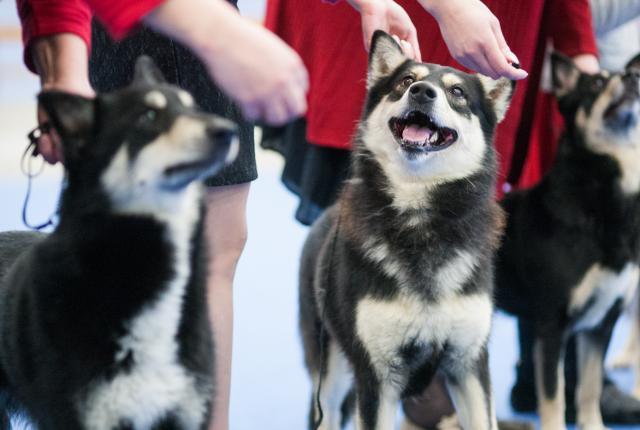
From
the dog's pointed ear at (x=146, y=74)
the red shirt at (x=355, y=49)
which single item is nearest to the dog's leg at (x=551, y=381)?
the red shirt at (x=355, y=49)

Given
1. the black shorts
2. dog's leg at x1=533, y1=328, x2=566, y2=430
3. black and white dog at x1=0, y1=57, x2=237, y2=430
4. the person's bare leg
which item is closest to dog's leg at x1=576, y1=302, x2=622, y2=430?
dog's leg at x1=533, y1=328, x2=566, y2=430

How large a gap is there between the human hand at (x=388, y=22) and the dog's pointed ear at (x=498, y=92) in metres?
0.18

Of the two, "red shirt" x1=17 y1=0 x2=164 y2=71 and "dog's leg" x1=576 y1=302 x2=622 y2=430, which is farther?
"dog's leg" x1=576 y1=302 x2=622 y2=430

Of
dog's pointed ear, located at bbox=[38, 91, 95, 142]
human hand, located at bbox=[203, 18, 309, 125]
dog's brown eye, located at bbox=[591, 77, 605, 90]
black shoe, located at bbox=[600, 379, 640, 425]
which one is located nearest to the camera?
human hand, located at bbox=[203, 18, 309, 125]

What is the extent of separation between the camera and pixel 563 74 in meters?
2.62

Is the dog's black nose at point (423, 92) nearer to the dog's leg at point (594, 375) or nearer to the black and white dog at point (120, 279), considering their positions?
the black and white dog at point (120, 279)

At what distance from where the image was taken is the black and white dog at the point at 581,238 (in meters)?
2.50

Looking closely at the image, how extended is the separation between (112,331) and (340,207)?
0.99 metres

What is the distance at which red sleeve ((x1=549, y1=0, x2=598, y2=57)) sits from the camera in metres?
2.53

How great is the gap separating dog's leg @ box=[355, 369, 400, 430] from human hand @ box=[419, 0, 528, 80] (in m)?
0.70

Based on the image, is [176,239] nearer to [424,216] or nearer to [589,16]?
[424,216]

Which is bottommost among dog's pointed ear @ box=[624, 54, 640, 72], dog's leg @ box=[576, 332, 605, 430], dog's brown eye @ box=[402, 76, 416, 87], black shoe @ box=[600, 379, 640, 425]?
black shoe @ box=[600, 379, 640, 425]

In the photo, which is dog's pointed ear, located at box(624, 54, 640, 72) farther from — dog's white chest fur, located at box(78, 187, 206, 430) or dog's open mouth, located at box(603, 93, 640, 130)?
dog's white chest fur, located at box(78, 187, 206, 430)

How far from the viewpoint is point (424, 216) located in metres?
1.96
